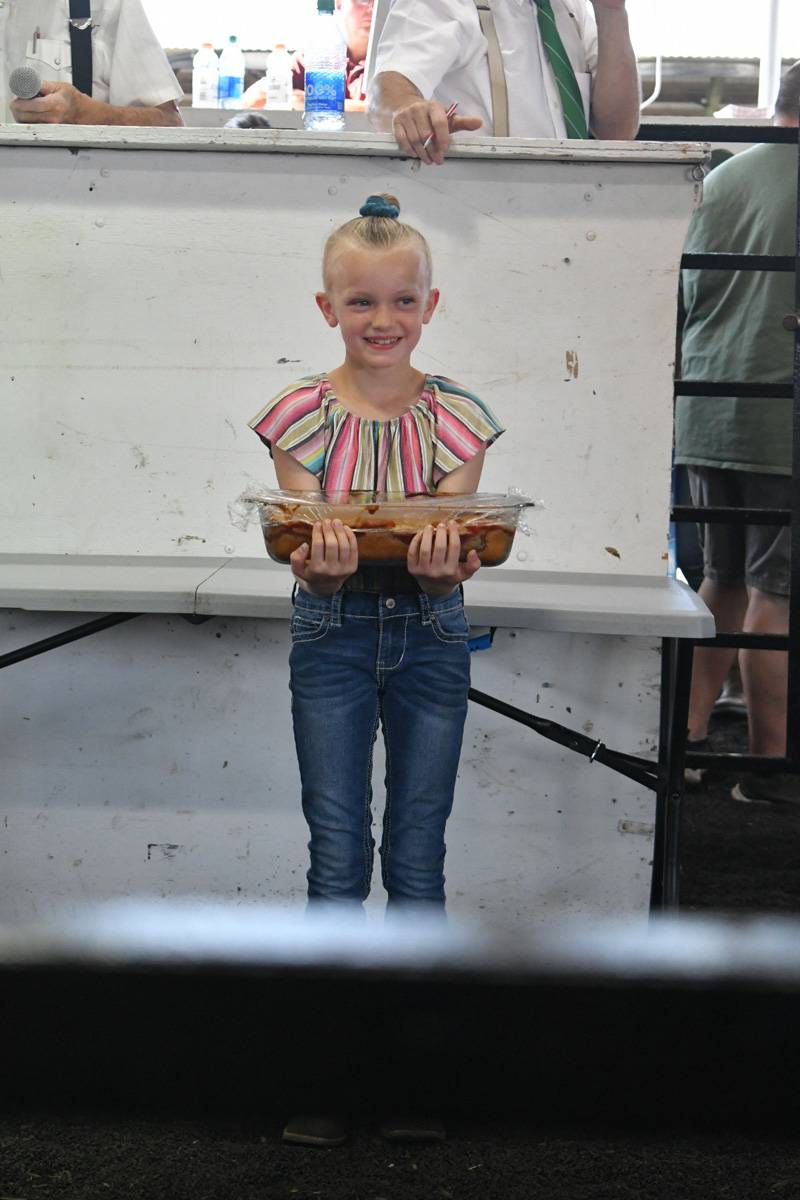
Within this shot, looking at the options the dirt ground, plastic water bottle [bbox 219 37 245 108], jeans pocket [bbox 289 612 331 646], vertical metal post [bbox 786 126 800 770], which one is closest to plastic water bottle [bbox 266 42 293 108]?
plastic water bottle [bbox 219 37 245 108]

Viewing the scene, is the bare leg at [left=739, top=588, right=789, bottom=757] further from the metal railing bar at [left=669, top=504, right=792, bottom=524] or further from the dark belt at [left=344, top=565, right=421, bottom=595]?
the dark belt at [left=344, top=565, right=421, bottom=595]

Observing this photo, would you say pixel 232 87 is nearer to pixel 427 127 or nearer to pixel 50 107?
pixel 50 107

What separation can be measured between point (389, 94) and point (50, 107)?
0.59 metres

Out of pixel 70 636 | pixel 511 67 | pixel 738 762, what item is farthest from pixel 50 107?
pixel 738 762

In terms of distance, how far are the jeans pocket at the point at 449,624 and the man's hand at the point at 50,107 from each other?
1202 mm

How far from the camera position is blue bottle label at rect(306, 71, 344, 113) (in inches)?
84.5

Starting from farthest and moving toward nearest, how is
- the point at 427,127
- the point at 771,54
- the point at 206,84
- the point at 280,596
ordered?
the point at 771,54 < the point at 206,84 < the point at 427,127 < the point at 280,596

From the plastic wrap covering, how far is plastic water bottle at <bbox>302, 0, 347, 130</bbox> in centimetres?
93

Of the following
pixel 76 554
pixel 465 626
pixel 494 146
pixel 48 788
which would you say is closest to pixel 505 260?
pixel 494 146

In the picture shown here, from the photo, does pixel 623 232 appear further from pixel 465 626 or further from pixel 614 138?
pixel 465 626

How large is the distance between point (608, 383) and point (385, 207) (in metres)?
0.65

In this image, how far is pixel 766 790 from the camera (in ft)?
11.3

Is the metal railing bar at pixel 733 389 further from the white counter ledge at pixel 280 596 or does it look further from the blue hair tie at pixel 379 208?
the blue hair tie at pixel 379 208

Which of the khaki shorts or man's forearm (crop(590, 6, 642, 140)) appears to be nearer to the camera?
man's forearm (crop(590, 6, 642, 140))
